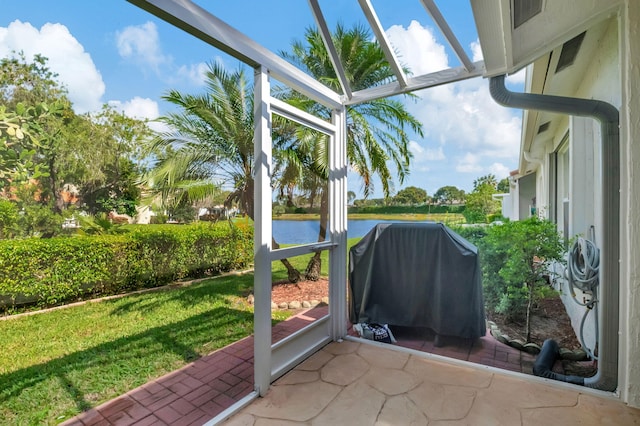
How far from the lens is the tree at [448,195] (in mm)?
3704

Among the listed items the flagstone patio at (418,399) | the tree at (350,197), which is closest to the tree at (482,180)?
the tree at (350,197)

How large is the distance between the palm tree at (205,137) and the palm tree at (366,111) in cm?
87

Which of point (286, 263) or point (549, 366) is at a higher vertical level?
point (286, 263)

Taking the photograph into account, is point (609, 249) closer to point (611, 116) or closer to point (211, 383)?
point (611, 116)

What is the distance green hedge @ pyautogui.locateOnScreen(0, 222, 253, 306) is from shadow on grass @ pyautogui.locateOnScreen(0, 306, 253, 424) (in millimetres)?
2337

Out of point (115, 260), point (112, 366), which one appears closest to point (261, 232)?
point (112, 366)

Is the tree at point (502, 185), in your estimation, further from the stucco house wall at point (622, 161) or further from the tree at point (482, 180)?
the stucco house wall at point (622, 161)

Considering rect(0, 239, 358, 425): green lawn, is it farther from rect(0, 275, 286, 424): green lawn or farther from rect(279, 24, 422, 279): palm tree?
rect(279, 24, 422, 279): palm tree

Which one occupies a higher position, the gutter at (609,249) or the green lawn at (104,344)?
the gutter at (609,249)

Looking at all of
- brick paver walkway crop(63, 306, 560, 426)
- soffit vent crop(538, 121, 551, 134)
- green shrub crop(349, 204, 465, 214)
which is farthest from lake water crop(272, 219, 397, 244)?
soffit vent crop(538, 121, 551, 134)

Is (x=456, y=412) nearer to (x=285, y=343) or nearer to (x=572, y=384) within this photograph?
(x=572, y=384)

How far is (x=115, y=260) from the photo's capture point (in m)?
5.54

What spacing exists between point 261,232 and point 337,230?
1.18 metres

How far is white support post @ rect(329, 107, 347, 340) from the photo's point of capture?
3.22m
